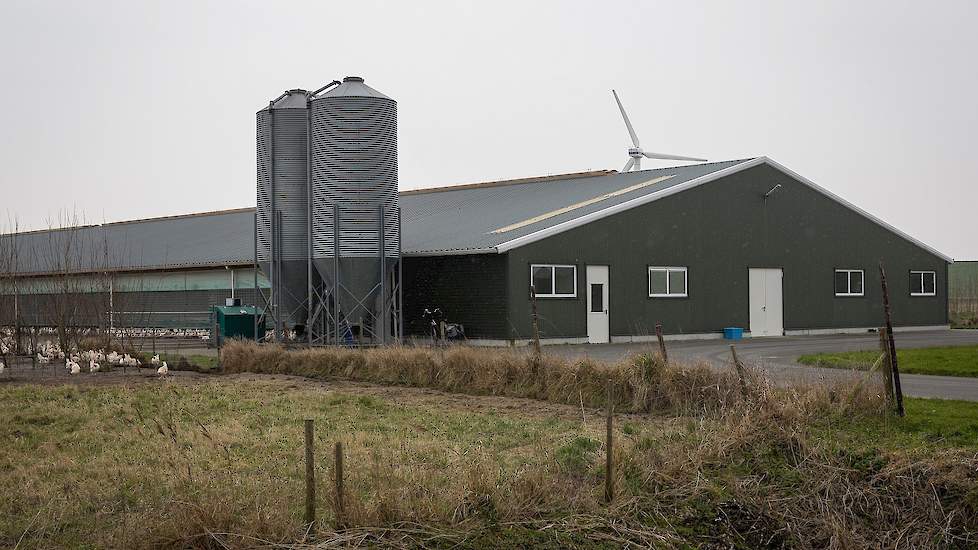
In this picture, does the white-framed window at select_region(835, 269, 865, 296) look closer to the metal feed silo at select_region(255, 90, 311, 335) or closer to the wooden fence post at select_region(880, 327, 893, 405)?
the metal feed silo at select_region(255, 90, 311, 335)

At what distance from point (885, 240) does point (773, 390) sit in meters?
29.2

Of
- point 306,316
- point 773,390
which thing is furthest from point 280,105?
point 773,390

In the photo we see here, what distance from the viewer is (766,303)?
36000 mm

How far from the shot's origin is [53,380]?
19797 mm

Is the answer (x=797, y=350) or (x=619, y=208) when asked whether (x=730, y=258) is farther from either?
(x=797, y=350)

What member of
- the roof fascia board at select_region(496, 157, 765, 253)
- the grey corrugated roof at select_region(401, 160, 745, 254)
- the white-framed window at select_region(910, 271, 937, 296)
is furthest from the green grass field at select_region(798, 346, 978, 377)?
the white-framed window at select_region(910, 271, 937, 296)

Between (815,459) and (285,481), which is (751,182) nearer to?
(815,459)

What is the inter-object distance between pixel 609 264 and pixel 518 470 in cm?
2205

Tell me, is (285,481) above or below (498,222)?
below

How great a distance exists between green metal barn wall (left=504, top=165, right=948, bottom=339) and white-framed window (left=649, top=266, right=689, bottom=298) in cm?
19

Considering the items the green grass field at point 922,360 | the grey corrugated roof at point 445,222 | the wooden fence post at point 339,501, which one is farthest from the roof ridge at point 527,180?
the wooden fence post at point 339,501

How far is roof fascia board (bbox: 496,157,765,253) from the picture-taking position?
94.7 ft

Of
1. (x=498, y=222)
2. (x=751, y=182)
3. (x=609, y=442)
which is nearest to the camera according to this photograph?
(x=609, y=442)

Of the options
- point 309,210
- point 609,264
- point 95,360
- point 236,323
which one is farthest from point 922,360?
point 236,323
